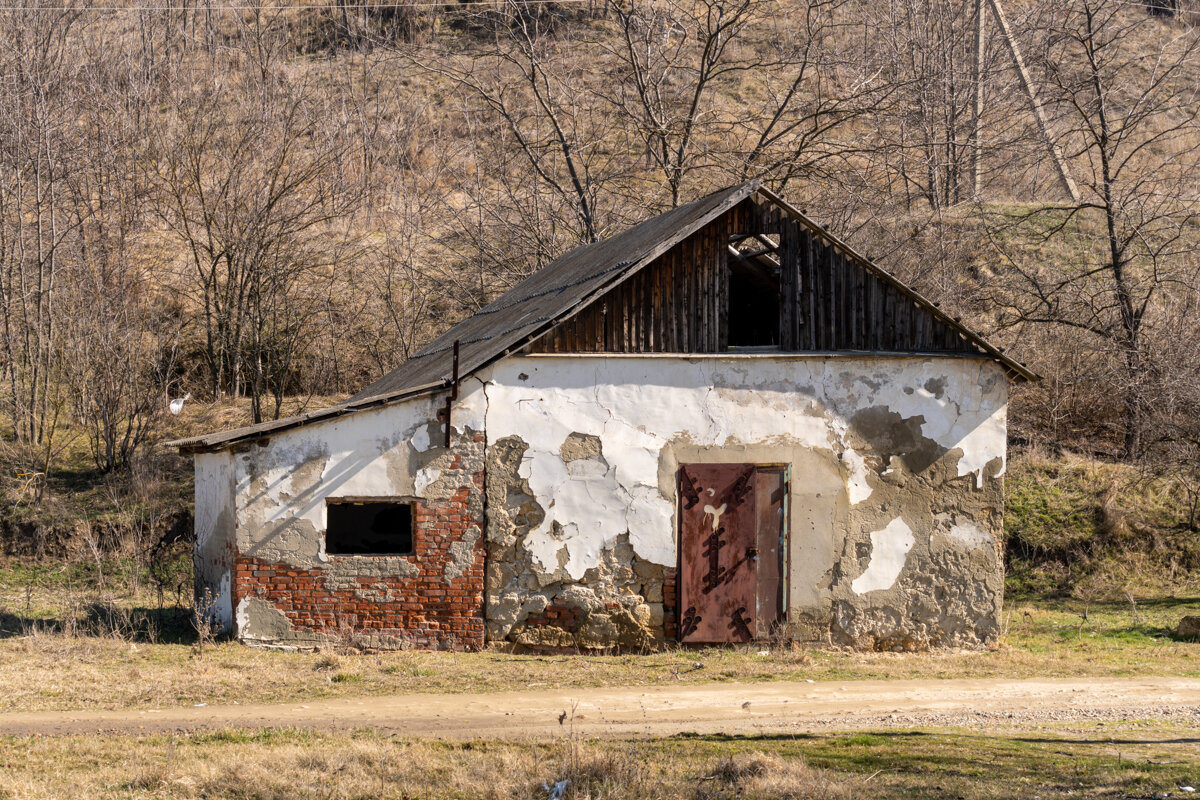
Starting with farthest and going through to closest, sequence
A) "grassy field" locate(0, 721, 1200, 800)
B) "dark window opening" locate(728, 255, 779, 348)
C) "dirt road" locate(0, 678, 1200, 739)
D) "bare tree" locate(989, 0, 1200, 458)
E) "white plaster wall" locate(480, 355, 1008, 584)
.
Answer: "bare tree" locate(989, 0, 1200, 458) → "dark window opening" locate(728, 255, 779, 348) → "white plaster wall" locate(480, 355, 1008, 584) → "dirt road" locate(0, 678, 1200, 739) → "grassy field" locate(0, 721, 1200, 800)

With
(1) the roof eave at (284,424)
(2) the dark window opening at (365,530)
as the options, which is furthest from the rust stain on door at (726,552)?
(2) the dark window opening at (365,530)

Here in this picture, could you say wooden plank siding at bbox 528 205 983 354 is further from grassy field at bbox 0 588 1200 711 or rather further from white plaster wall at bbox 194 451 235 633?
white plaster wall at bbox 194 451 235 633

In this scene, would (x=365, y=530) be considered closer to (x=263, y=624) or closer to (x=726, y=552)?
(x=263, y=624)

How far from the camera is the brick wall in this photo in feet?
38.3

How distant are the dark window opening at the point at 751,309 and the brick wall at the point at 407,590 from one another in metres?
5.21

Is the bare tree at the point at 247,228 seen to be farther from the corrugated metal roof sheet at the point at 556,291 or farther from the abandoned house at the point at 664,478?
the abandoned house at the point at 664,478

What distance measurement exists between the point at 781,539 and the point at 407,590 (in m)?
4.22

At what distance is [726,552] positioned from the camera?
1233 cm

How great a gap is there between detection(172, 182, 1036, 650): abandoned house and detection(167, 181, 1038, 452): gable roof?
0.05 m

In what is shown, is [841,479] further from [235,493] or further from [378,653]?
[235,493]

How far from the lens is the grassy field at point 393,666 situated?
9961mm

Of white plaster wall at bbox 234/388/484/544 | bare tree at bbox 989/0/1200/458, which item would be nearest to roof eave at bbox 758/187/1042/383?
white plaster wall at bbox 234/388/484/544

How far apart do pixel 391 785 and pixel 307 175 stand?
19.4 meters

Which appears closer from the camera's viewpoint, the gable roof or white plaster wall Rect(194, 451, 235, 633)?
the gable roof
